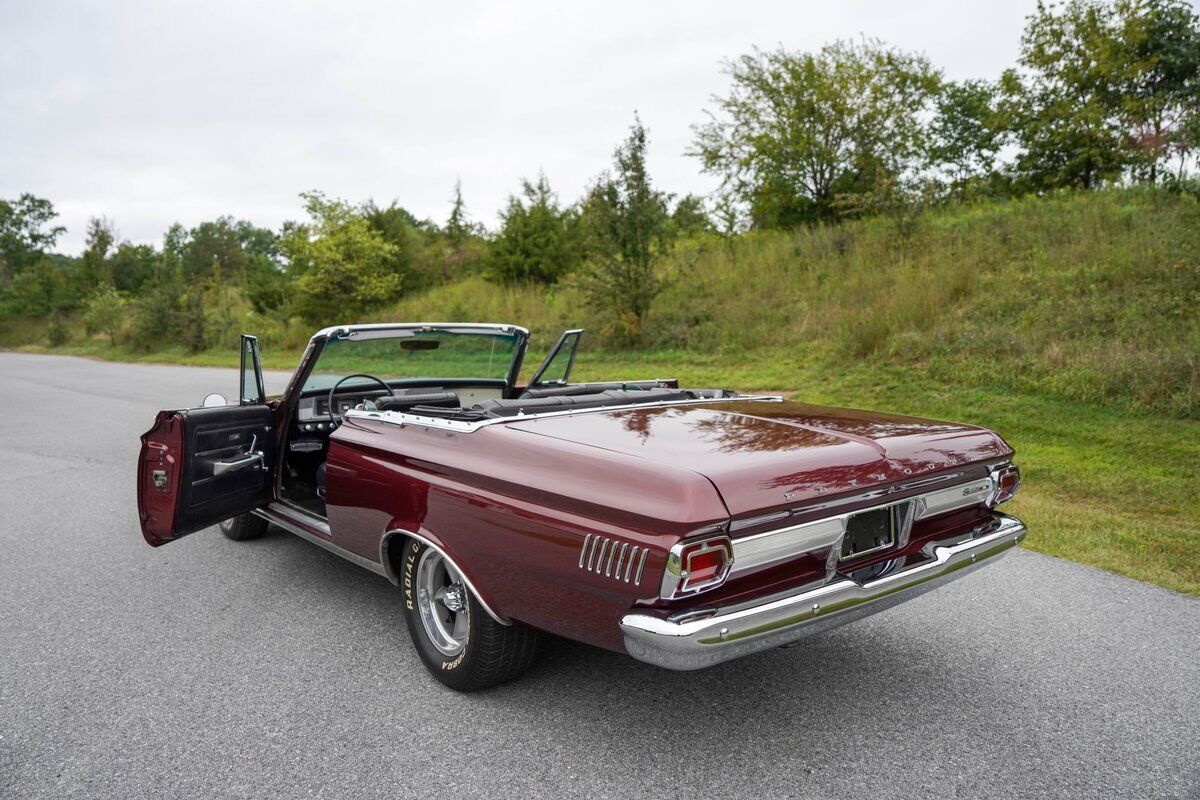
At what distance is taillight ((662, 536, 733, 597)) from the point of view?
7.52 ft

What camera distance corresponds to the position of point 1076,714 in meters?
2.94

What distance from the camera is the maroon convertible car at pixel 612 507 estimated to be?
2.38m

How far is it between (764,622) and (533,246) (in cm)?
2210

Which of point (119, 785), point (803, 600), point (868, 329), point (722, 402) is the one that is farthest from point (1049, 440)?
point (119, 785)

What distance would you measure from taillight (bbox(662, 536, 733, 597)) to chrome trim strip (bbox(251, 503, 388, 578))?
158cm

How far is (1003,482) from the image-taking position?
336 cm

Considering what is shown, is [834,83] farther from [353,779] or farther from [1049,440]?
[353,779]

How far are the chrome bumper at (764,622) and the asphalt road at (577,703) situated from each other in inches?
18.1

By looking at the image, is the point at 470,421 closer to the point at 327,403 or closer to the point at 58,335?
the point at 327,403

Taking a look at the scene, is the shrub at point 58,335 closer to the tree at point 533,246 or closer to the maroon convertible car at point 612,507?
the tree at point 533,246

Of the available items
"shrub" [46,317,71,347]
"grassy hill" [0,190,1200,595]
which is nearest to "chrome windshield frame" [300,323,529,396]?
"grassy hill" [0,190,1200,595]

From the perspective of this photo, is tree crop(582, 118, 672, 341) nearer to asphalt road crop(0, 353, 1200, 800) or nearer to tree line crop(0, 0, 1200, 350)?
tree line crop(0, 0, 1200, 350)

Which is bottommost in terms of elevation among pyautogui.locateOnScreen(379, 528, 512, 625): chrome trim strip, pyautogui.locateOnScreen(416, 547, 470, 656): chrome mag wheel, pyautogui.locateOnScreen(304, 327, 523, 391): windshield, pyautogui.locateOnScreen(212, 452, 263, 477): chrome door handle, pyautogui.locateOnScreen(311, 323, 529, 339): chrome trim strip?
pyautogui.locateOnScreen(416, 547, 470, 656): chrome mag wheel

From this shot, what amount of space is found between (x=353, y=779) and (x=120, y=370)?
2312 centimetres
